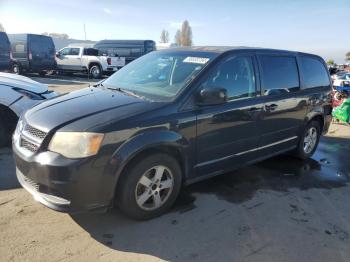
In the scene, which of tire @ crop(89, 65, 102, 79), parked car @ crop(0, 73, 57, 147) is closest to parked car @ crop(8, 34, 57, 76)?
tire @ crop(89, 65, 102, 79)

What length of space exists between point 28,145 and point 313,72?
177 inches

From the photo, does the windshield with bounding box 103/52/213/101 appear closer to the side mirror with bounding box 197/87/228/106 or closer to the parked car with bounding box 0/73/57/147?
the side mirror with bounding box 197/87/228/106

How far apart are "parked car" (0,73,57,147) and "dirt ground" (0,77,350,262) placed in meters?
1.16

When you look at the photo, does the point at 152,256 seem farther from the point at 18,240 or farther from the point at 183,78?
the point at 183,78

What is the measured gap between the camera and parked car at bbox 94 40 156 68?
24.2 meters

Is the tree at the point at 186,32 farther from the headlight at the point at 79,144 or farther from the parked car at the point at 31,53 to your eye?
the headlight at the point at 79,144

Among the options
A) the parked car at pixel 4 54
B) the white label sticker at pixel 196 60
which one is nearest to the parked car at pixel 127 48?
the parked car at pixel 4 54

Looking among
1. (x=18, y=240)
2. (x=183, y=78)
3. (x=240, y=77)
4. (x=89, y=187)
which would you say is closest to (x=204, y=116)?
(x=183, y=78)

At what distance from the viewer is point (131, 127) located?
10.9 ft

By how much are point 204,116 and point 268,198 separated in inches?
54.6

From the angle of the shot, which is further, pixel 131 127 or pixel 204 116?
pixel 204 116

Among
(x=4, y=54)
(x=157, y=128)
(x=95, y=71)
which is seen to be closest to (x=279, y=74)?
(x=157, y=128)

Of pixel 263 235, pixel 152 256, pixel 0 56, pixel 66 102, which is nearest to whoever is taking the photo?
pixel 152 256

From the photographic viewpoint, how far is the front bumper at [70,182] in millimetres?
3078
